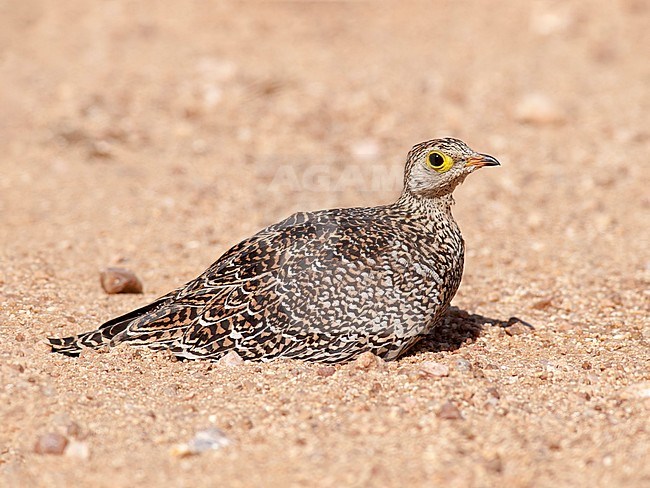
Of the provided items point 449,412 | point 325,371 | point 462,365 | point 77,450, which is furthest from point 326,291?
point 77,450

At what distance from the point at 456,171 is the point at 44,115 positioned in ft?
23.7

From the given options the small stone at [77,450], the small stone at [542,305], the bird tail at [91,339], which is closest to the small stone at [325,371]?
the bird tail at [91,339]

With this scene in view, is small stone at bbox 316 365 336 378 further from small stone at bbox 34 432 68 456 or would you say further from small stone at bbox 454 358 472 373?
small stone at bbox 34 432 68 456

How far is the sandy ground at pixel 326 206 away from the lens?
15.1ft

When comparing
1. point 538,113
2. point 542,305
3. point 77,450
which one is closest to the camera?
point 77,450

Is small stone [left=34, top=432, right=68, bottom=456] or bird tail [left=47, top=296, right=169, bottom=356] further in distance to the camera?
bird tail [left=47, top=296, right=169, bottom=356]

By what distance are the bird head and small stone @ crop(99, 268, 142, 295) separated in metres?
2.40

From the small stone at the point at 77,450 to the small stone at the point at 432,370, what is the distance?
1.81 meters

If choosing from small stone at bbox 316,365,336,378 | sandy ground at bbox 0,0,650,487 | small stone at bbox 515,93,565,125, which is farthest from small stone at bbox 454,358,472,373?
small stone at bbox 515,93,565,125

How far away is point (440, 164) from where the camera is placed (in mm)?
5719

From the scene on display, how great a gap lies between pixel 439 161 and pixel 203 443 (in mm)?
2209

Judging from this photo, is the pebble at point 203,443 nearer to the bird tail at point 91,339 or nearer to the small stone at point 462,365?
the bird tail at point 91,339

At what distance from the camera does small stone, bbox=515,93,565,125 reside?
11.6 meters

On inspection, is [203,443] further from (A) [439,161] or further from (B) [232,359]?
(A) [439,161]
